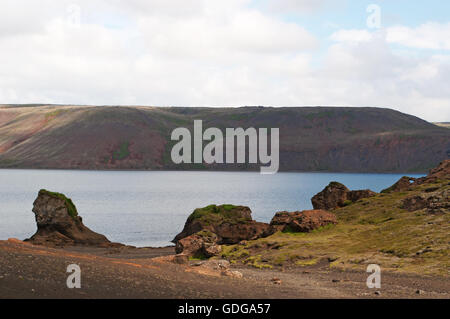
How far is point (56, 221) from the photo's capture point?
145 ft

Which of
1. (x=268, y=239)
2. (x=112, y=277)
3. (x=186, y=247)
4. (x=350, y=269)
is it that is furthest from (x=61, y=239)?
(x=112, y=277)

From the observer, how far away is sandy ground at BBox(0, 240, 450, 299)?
47.4 ft

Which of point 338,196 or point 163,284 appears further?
point 338,196

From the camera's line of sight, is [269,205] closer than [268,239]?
No

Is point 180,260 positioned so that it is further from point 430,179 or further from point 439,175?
point 439,175

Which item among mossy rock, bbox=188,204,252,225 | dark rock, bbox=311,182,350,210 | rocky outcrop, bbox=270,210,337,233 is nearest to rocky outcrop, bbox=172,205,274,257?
mossy rock, bbox=188,204,252,225

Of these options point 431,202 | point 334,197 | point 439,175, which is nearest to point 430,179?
point 439,175

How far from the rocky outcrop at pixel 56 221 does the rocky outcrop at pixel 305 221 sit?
48.6ft

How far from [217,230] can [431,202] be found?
13.5 metres

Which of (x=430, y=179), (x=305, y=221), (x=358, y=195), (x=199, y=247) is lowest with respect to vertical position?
(x=199, y=247)
